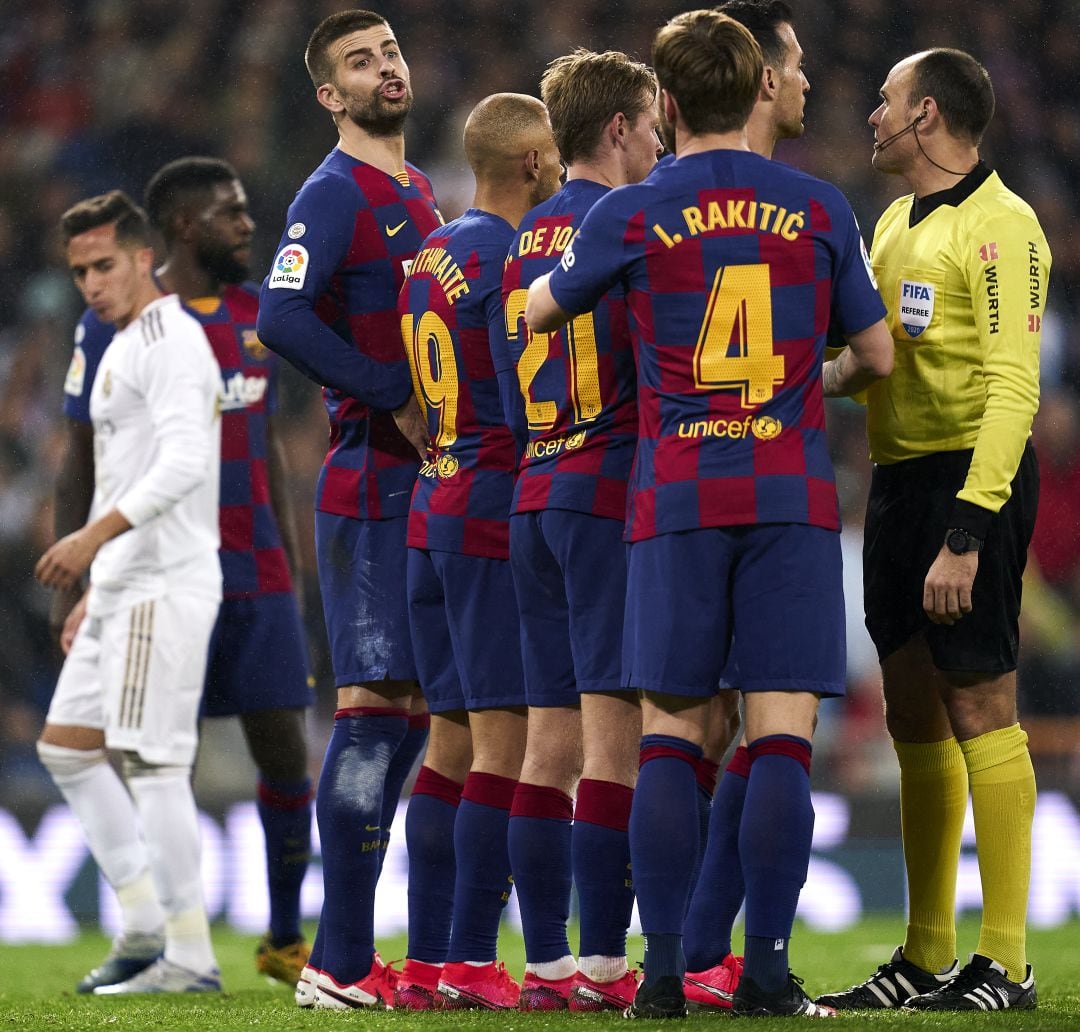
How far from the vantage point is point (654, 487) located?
338 cm

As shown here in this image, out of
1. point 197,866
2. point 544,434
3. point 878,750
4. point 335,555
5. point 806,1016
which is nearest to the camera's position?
point 806,1016

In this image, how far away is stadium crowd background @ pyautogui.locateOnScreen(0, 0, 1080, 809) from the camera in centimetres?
952

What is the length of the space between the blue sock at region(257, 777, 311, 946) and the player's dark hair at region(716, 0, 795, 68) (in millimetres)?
2638

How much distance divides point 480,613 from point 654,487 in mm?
697

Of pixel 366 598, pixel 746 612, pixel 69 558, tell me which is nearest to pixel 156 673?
pixel 69 558

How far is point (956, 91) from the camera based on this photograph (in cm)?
408

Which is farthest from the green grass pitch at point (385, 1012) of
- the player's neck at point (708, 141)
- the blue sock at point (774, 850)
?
the player's neck at point (708, 141)

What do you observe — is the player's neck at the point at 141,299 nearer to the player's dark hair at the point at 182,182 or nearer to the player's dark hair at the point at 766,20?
the player's dark hair at the point at 182,182

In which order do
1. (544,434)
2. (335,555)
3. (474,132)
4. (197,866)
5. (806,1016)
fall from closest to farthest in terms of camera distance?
(806,1016) → (544,434) → (474,132) → (335,555) → (197,866)

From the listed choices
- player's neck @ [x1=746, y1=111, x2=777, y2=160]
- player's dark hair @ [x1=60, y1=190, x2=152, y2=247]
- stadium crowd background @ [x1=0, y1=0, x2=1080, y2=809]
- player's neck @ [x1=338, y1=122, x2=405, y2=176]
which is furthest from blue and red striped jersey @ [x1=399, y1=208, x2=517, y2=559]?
stadium crowd background @ [x1=0, y1=0, x2=1080, y2=809]

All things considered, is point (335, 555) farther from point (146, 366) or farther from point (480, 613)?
point (146, 366)

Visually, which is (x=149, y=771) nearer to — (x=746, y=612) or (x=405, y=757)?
(x=405, y=757)

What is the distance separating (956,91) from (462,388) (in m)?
1.30

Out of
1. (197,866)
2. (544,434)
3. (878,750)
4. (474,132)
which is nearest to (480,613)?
(544,434)
